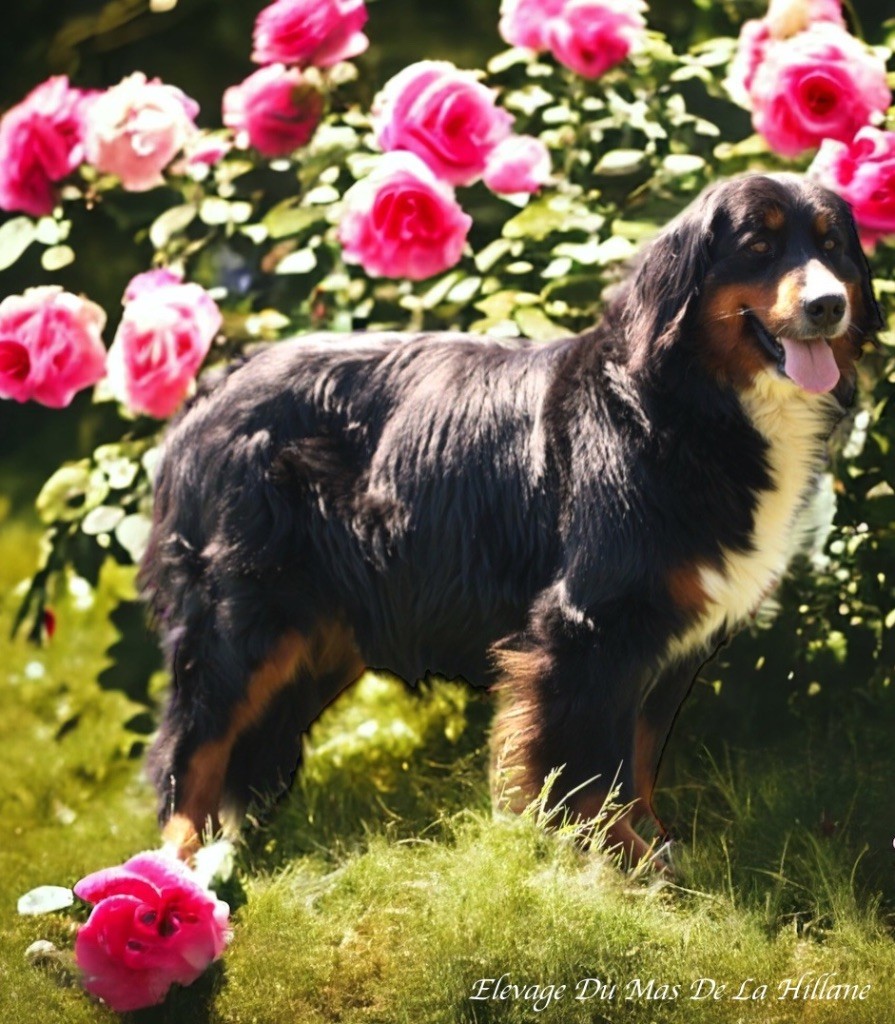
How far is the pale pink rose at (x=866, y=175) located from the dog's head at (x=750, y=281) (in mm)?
379

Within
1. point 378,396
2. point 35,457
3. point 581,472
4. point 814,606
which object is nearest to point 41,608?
point 35,457

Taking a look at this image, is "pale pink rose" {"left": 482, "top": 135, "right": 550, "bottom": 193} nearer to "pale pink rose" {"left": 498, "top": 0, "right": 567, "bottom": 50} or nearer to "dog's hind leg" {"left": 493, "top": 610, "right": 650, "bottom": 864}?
"pale pink rose" {"left": 498, "top": 0, "right": 567, "bottom": 50}

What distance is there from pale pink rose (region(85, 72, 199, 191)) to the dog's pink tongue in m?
2.22

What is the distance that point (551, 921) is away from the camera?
353 cm

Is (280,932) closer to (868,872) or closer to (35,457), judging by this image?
(868,872)

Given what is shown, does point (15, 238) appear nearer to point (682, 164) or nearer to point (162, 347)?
point (162, 347)

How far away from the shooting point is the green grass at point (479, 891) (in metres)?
3.46

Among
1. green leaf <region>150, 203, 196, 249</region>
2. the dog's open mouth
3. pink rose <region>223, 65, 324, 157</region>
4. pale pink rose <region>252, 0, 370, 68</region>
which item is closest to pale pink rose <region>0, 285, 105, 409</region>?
green leaf <region>150, 203, 196, 249</region>

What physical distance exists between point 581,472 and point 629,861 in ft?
3.18

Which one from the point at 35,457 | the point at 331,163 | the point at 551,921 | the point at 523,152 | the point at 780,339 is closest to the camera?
the point at 551,921

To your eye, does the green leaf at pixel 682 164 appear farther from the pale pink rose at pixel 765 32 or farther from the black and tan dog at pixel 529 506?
the black and tan dog at pixel 529 506

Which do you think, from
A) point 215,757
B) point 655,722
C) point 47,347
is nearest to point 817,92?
point 655,722

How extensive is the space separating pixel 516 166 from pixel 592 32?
A: 1.52 feet

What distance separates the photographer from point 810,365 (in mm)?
3809
